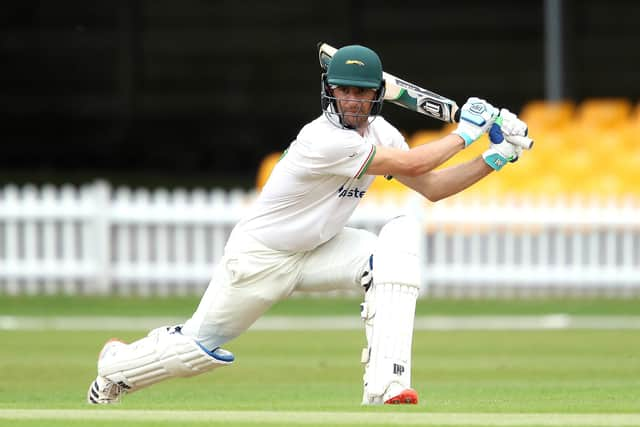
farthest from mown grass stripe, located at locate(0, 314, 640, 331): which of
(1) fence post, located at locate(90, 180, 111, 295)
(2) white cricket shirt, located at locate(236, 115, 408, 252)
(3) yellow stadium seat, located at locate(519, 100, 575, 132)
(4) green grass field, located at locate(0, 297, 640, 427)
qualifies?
(2) white cricket shirt, located at locate(236, 115, 408, 252)

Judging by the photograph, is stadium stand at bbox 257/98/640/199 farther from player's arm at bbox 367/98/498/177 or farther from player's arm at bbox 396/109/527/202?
player's arm at bbox 367/98/498/177

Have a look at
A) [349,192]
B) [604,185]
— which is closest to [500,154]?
[349,192]

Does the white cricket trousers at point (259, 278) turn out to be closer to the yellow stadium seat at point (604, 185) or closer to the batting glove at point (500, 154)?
the batting glove at point (500, 154)

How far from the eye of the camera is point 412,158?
6.22 metres

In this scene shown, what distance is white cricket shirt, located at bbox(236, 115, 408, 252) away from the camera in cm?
616

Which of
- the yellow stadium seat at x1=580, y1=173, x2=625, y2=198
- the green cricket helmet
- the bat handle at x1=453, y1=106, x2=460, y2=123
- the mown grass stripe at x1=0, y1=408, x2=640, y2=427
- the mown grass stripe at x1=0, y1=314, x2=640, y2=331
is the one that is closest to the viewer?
the mown grass stripe at x1=0, y1=408, x2=640, y2=427

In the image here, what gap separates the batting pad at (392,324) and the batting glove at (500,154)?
72cm

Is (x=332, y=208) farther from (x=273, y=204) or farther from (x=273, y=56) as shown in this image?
(x=273, y=56)

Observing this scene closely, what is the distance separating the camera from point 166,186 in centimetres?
2116

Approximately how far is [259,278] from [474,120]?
1172 millimetres

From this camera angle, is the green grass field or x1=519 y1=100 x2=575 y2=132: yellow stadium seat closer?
the green grass field

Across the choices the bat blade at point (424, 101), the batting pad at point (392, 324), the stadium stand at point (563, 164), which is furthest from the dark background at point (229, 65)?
the batting pad at point (392, 324)

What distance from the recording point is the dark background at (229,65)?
A: 2466 centimetres

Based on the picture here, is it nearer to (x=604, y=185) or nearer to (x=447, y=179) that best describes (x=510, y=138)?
(x=447, y=179)
